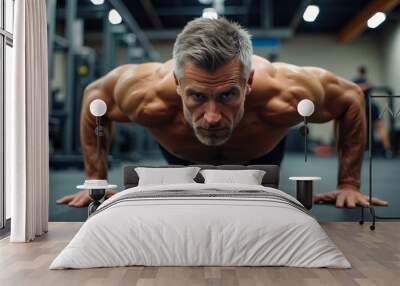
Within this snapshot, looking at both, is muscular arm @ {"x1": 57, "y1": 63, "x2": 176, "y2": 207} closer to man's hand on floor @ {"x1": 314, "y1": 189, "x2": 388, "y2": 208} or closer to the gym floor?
the gym floor

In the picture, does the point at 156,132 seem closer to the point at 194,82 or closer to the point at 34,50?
the point at 194,82

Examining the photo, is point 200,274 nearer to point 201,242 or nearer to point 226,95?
point 201,242

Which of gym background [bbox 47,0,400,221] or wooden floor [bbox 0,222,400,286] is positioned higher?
gym background [bbox 47,0,400,221]

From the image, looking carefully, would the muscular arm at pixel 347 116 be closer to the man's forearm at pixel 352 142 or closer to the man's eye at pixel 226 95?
the man's forearm at pixel 352 142

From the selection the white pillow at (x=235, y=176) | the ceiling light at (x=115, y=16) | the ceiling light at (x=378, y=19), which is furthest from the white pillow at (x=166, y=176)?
the ceiling light at (x=115, y=16)

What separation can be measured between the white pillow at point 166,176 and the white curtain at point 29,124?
747mm

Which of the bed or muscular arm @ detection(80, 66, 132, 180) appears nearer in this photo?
the bed

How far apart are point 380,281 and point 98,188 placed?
214cm

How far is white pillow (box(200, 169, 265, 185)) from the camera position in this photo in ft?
12.2

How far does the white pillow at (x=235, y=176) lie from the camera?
372 centimetres

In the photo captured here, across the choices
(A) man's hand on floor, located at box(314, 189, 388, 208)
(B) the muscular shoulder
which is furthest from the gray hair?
(A) man's hand on floor, located at box(314, 189, 388, 208)

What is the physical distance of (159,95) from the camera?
169 inches

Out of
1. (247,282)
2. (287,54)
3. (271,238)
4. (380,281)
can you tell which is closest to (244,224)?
(271,238)

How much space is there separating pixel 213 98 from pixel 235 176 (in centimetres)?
75
